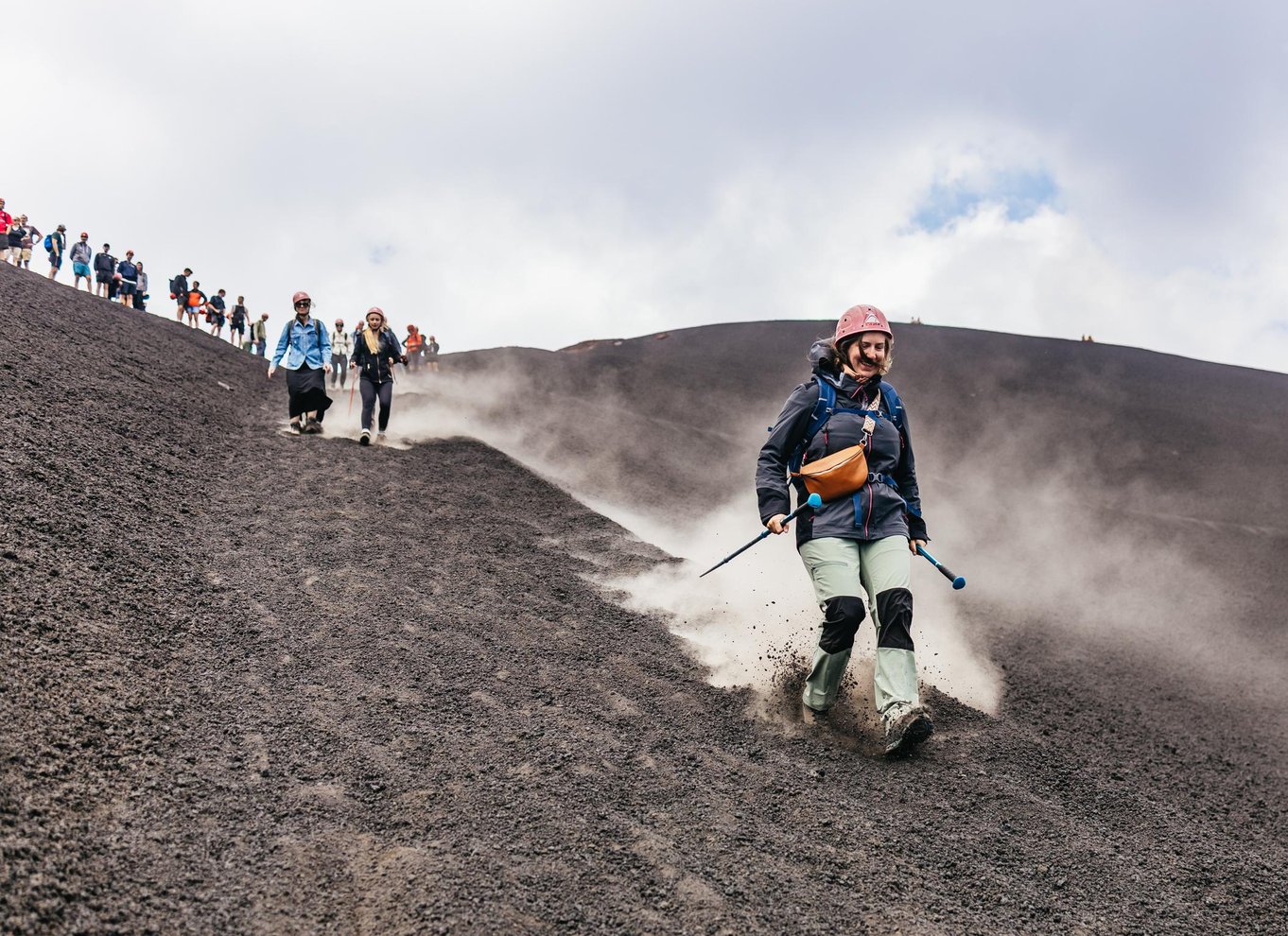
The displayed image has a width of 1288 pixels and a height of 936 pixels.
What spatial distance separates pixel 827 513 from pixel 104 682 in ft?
12.7

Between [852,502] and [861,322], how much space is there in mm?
1083

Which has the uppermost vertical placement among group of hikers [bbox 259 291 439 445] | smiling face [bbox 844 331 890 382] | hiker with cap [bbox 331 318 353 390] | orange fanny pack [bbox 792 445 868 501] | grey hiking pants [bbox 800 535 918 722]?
hiker with cap [bbox 331 318 353 390]

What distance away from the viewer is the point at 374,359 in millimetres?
12406

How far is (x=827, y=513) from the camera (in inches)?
195

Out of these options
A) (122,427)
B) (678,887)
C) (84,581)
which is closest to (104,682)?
(84,581)

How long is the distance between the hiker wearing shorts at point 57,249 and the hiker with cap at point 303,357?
1399 centimetres

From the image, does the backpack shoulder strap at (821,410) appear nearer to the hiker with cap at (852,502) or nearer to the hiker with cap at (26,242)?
the hiker with cap at (852,502)

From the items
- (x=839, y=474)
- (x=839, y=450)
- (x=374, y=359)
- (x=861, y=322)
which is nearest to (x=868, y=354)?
(x=861, y=322)

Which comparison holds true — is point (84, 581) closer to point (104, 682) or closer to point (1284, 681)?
point (104, 682)

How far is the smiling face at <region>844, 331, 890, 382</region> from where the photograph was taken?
5.05 m

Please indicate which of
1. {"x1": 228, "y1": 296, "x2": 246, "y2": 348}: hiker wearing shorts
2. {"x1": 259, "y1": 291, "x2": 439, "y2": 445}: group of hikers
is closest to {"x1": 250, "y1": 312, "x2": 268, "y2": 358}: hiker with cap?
{"x1": 228, "y1": 296, "x2": 246, "y2": 348}: hiker wearing shorts

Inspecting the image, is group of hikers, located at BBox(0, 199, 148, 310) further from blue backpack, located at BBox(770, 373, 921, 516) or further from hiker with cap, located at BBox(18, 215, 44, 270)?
blue backpack, located at BBox(770, 373, 921, 516)

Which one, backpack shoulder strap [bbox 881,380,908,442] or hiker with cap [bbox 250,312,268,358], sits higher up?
hiker with cap [bbox 250,312,268,358]

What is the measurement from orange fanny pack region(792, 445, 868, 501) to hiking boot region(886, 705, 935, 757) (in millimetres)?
1259
